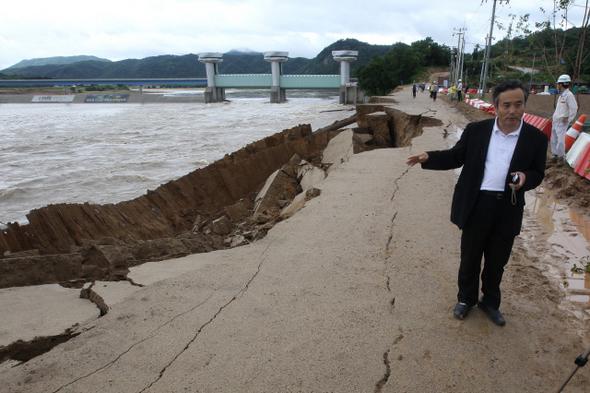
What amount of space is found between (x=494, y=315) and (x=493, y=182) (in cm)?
104

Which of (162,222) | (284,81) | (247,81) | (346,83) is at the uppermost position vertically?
(247,81)

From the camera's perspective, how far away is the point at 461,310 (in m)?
3.22

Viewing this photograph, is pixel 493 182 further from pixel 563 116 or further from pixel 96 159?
pixel 96 159

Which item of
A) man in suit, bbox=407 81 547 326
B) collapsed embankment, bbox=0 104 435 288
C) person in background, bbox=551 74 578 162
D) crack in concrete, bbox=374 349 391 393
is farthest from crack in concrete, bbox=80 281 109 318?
person in background, bbox=551 74 578 162

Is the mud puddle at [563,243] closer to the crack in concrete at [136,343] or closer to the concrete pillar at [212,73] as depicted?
the crack in concrete at [136,343]

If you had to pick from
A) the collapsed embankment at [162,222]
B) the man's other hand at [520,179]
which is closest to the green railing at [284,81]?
the collapsed embankment at [162,222]

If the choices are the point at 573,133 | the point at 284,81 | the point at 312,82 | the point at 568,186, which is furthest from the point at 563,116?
the point at 284,81

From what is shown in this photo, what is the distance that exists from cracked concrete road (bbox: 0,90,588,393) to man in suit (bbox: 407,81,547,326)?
1.18 ft

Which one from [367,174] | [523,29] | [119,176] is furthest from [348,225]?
[523,29]

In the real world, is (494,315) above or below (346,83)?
below

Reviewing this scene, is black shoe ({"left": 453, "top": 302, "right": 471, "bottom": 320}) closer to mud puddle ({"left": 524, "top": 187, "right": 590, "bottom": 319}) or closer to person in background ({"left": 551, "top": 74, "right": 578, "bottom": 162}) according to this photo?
mud puddle ({"left": 524, "top": 187, "right": 590, "bottom": 319})

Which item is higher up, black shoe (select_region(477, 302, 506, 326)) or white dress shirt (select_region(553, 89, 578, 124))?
white dress shirt (select_region(553, 89, 578, 124))

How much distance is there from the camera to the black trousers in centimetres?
291

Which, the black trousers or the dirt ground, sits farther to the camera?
the dirt ground
